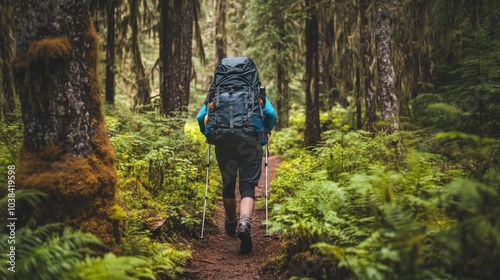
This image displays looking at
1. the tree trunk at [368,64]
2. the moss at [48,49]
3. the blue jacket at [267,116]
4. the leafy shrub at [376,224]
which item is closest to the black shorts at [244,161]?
the blue jacket at [267,116]

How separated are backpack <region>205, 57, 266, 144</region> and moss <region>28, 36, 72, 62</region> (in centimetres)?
Answer: 225

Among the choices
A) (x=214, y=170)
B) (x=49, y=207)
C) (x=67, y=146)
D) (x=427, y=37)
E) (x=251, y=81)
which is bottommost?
(x=214, y=170)

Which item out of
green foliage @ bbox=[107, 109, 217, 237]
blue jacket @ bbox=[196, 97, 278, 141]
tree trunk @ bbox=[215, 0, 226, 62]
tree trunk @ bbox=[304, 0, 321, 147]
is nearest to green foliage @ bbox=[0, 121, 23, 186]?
green foliage @ bbox=[107, 109, 217, 237]

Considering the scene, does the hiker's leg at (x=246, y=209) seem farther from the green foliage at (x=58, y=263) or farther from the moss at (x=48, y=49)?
the moss at (x=48, y=49)

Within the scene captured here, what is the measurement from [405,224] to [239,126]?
2.68 m

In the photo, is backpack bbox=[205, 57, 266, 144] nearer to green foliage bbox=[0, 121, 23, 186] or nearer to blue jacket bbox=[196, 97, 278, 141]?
blue jacket bbox=[196, 97, 278, 141]

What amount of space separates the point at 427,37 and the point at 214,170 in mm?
7466

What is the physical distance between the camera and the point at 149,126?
8516 mm

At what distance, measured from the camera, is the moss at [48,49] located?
3533 millimetres

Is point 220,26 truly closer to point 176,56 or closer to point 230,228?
point 176,56

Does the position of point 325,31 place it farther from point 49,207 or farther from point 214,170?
point 49,207

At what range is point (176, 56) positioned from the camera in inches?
403

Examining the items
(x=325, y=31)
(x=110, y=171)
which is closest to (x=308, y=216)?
(x=110, y=171)

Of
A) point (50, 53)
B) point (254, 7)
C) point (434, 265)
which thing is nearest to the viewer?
point (434, 265)
